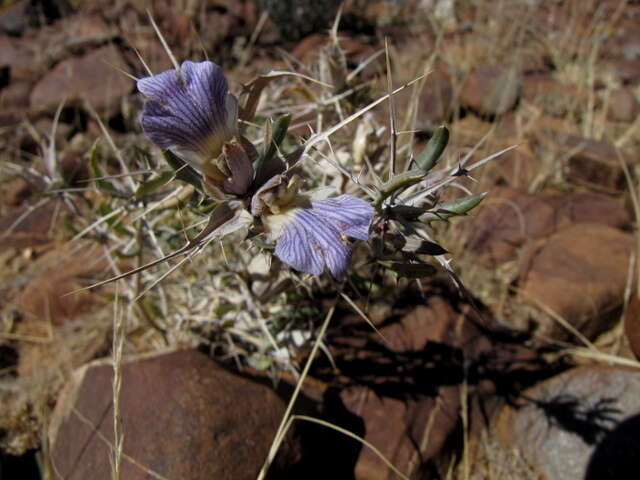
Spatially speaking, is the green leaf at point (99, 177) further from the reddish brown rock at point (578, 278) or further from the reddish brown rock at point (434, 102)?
the reddish brown rock at point (434, 102)

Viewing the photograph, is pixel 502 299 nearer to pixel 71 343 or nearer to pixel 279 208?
pixel 279 208

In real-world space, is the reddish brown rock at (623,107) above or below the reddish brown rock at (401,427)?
below

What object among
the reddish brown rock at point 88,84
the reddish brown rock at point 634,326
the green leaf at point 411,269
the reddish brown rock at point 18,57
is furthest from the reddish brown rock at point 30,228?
the reddish brown rock at point 634,326

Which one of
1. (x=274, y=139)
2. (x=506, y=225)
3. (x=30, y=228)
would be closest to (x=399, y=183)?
(x=274, y=139)

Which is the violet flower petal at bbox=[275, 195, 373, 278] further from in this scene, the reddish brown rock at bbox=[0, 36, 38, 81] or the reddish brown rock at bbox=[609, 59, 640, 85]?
the reddish brown rock at bbox=[609, 59, 640, 85]

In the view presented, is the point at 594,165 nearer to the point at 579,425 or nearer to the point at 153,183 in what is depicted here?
the point at 579,425

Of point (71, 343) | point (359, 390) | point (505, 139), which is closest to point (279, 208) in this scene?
point (359, 390)
